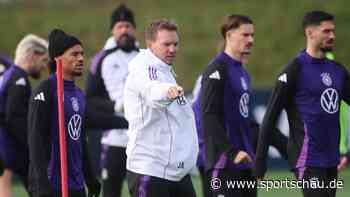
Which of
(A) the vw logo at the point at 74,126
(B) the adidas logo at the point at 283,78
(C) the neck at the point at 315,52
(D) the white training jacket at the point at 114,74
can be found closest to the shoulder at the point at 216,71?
(B) the adidas logo at the point at 283,78

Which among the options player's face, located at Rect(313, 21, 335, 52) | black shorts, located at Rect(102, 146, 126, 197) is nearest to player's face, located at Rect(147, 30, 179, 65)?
player's face, located at Rect(313, 21, 335, 52)

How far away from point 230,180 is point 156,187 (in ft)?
4.90

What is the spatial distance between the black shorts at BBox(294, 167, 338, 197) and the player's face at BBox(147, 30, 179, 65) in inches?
72.0

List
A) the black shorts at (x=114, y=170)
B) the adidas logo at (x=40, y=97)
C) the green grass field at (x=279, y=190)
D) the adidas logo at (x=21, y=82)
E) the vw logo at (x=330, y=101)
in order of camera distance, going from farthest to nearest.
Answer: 1. the green grass field at (x=279, y=190)
2. the black shorts at (x=114, y=170)
3. the adidas logo at (x=21, y=82)
4. the vw logo at (x=330, y=101)
5. the adidas logo at (x=40, y=97)

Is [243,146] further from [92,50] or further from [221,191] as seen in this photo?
[92,50]

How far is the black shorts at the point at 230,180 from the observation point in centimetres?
1076

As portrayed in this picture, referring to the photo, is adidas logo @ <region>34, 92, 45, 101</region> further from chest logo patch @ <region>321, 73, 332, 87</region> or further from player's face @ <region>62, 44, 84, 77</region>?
chest logo patch @ <region>321, 73, 332, 87</region>

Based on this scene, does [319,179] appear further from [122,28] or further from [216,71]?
[122,28]

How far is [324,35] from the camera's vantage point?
10844 mm

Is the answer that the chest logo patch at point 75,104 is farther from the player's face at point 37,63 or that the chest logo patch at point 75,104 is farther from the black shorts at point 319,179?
the player's face at point 37,63

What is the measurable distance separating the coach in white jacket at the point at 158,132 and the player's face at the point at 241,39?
63.7 inches

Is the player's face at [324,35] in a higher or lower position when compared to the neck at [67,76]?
higher

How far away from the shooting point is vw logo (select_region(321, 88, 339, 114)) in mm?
10630

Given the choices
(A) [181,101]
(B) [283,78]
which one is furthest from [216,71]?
(A) [181,101]
